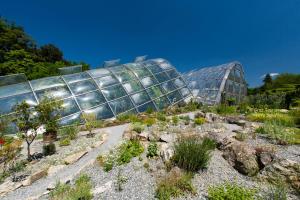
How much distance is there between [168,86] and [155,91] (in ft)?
7.31

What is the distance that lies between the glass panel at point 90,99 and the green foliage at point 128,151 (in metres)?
7.99

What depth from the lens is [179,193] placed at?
4000mm

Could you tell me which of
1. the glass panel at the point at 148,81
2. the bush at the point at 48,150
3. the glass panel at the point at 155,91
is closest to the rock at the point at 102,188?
the bush at the point at 48,150

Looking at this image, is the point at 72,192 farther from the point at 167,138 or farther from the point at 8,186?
the point at 167,138

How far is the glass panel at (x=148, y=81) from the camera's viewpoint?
1789 cm

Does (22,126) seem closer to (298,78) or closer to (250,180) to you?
(250,180)

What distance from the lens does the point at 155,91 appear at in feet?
58.0

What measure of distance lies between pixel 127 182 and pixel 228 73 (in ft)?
71.6

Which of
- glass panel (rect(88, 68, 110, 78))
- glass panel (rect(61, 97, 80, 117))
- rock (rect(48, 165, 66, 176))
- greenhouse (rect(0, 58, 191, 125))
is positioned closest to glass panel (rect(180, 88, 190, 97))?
greenhouse (rect(0, 58, 191, 125))

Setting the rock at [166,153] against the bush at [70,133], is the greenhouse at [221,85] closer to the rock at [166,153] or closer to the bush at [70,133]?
the bush at [70,133]

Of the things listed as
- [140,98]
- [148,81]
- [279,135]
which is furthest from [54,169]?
[148,81]

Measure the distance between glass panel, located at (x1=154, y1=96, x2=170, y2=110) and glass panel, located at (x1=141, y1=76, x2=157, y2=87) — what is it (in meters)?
1.96

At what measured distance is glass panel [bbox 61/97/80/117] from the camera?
12.7 m

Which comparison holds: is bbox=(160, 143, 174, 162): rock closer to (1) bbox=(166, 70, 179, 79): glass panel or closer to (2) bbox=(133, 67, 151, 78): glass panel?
(2) bbox=(133, 67, 151, 78): glass panel
